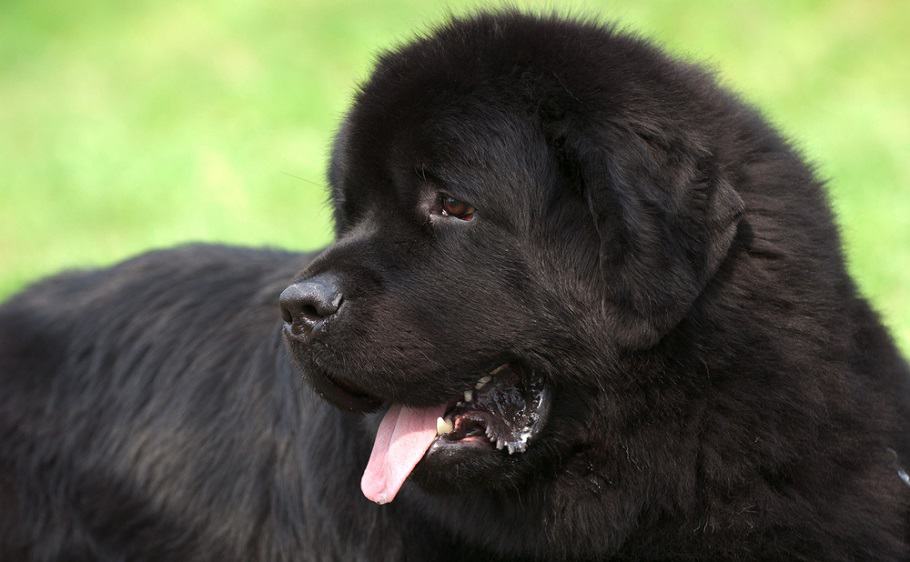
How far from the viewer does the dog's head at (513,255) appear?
3.06m

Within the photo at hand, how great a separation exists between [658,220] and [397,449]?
103cm

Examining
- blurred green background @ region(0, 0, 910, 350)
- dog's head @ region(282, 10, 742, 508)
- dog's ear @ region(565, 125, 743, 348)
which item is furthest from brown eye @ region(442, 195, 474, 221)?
blurred green background @ region(0, 0, 910, 350)

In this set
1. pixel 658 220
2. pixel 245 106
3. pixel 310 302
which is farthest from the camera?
pixel 245 106

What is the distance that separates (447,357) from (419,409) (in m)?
0.28

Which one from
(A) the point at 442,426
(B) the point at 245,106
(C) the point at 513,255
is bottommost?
(A) the point at 442,426

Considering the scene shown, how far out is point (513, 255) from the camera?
3.24 m

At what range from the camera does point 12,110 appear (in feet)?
53.5

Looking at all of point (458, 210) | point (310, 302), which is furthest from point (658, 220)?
point (310, 302)

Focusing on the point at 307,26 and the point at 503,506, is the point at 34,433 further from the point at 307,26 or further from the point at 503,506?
the point at 307,26

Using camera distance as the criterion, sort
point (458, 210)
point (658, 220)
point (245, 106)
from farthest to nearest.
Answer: point (245, 106), point (458, 210), point (658, 220)

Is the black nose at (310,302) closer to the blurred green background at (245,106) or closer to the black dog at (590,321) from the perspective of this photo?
the black dog at (590,321)

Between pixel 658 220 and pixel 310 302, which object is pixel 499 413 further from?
pixel 658 220

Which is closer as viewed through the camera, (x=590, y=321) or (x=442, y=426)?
(x=590, y=321)

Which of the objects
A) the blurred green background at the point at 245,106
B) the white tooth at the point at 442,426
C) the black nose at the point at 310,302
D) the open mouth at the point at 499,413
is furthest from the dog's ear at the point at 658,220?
the blurred green background at the point at 245,106
